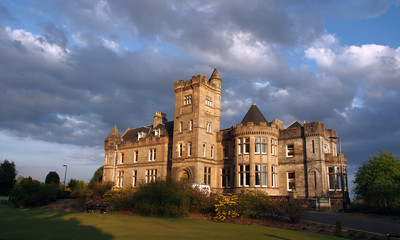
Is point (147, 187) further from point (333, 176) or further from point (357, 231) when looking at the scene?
point (333, 176)

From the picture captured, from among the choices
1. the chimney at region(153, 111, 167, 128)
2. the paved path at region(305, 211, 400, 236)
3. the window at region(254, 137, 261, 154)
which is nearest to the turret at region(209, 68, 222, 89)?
the window at region(254, 137, 261, 154)

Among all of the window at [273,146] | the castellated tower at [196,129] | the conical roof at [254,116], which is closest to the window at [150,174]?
the castellated tower at [196,129]

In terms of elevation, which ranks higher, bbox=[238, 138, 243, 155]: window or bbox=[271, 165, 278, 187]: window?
bbox=[238, 138, 243, 155]: window

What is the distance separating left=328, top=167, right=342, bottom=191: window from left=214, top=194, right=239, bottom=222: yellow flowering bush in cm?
1700

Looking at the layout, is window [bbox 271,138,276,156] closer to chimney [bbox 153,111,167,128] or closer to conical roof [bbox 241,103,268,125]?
conical roof [bbox 241,103,268,125]

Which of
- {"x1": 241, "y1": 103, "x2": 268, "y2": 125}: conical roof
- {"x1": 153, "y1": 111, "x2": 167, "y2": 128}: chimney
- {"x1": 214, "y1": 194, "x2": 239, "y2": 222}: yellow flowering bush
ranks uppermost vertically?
{"x1": 153, "y1": 111, "x2": 167, "y2": 128}: chimney

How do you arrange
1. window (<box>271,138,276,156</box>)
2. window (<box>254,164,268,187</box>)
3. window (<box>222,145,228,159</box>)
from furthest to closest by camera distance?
window (<box>222,145,228,159</box>)
window (<box>271,138,276,156</box>)
window (<box>254,164,268,187</box>)

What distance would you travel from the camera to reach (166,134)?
149 feet

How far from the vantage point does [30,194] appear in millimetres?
37094

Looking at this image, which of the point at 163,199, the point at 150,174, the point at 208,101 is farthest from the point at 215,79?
the point at 163,199

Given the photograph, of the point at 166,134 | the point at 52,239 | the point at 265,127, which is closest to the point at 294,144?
the point at 265,127

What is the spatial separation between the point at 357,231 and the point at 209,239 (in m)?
10.6

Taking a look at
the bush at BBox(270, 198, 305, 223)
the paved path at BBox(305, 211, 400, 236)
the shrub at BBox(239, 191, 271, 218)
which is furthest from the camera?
the shrub at BBox(239, 191, 271, 218)

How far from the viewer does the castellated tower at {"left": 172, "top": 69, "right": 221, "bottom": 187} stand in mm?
38656
